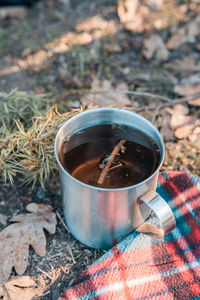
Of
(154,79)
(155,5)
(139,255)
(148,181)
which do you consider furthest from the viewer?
(155,5)

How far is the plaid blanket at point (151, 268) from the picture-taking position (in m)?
1.33

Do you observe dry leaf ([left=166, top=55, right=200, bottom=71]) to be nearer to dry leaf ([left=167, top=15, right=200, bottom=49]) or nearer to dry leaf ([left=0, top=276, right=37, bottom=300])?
dry leaf ([left=167, top=15, right=200, bottom=49])

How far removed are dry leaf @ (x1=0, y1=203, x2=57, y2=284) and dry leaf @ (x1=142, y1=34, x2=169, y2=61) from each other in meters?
1.53

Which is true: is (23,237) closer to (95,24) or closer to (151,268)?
(151,268)

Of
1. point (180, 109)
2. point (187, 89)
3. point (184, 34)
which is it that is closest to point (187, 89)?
point (187, 89)

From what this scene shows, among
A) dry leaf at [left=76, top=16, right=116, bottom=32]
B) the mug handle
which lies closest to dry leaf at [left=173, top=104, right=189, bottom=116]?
the mug handle

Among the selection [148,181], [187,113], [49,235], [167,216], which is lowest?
[49,235]

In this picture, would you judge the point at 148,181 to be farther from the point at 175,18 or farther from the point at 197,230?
the point at 175,18

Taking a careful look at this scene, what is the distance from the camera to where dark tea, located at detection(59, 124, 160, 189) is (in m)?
1.41

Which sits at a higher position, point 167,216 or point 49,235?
point 167,216

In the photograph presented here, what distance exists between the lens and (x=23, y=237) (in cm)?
153

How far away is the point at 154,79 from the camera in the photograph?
248 centimetres

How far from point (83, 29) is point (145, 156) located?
1.81m

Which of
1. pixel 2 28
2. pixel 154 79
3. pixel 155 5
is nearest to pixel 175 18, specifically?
pixel 155 5
